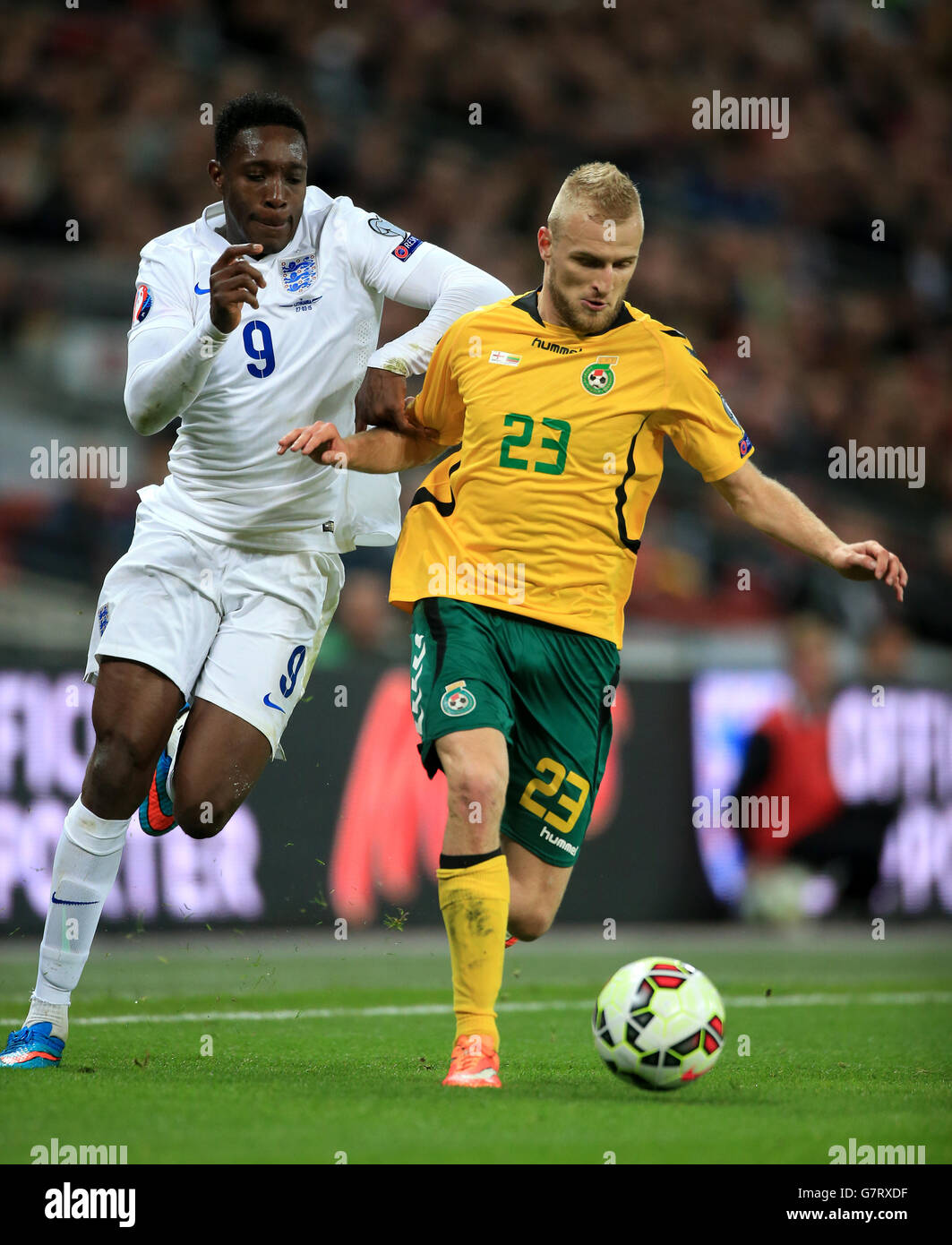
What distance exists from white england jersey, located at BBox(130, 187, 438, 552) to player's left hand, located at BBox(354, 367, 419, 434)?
0.27 metres

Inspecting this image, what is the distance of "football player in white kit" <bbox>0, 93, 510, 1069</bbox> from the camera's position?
5.28 m

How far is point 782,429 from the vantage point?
→ 1591cm

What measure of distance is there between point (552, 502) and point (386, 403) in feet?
2.12

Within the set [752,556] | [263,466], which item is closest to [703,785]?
[752,556]

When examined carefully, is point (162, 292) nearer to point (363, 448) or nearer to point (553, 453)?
point (363, 448)

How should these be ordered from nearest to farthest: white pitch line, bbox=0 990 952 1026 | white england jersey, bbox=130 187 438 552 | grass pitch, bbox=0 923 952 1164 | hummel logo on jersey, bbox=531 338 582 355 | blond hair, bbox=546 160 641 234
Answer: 1. grass pitch, bbox=0 923 952 1164
2. blond hair, bbox=546 160 641 234
3. hummel logo on jersey, bbox=531 338 582 355
4. white england jersey, bbox=130 187 438 552
5. white pitch line, bbox=0 990 952 1026

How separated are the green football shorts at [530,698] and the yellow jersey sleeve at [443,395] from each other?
63 centimetres

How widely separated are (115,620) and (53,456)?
789 centimetres

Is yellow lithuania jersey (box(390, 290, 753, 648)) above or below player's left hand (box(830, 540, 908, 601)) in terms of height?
above

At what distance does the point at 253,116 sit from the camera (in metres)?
5.43

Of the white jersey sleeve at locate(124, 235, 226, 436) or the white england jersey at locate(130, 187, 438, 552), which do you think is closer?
the white jersey sleeve at locate(124, 235, 226, 436)

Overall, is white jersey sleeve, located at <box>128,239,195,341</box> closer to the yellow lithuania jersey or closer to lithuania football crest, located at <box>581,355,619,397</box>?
the yellow lithuania jersey

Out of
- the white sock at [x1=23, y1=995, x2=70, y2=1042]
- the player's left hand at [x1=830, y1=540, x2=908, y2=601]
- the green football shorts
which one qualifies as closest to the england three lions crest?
the green football shorts

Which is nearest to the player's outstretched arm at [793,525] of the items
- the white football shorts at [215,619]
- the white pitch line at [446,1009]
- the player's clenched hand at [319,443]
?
the player's clenched hand at [319,443]
